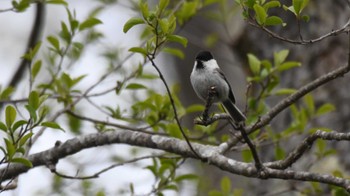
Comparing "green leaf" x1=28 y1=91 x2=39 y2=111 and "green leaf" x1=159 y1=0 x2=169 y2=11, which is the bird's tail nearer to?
"green leaf" x1=159 y1=0 x2=169 y2=11

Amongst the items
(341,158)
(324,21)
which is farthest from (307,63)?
(341,158)

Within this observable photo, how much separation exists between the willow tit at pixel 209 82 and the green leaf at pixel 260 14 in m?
0.54

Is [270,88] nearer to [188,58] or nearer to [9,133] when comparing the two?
[9,133]

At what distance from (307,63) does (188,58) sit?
2495mm

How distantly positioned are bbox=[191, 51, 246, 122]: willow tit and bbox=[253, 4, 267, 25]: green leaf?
0.54 meters

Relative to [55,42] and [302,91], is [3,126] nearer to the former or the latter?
[55,42]

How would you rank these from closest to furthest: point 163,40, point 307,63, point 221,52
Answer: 1. point 163,40
2. point 307,63
3. point 221,52

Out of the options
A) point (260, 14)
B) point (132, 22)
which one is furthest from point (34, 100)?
point (260, 14)

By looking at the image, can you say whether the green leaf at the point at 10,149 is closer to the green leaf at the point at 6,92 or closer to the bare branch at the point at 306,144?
the green leaf at the point at 6,92

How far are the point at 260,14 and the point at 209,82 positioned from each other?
0.62 m

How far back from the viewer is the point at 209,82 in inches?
119

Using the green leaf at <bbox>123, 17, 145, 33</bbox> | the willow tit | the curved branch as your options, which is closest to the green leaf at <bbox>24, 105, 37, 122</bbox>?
the curved branch

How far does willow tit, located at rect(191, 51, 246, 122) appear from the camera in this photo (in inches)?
119

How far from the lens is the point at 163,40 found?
2.59m
